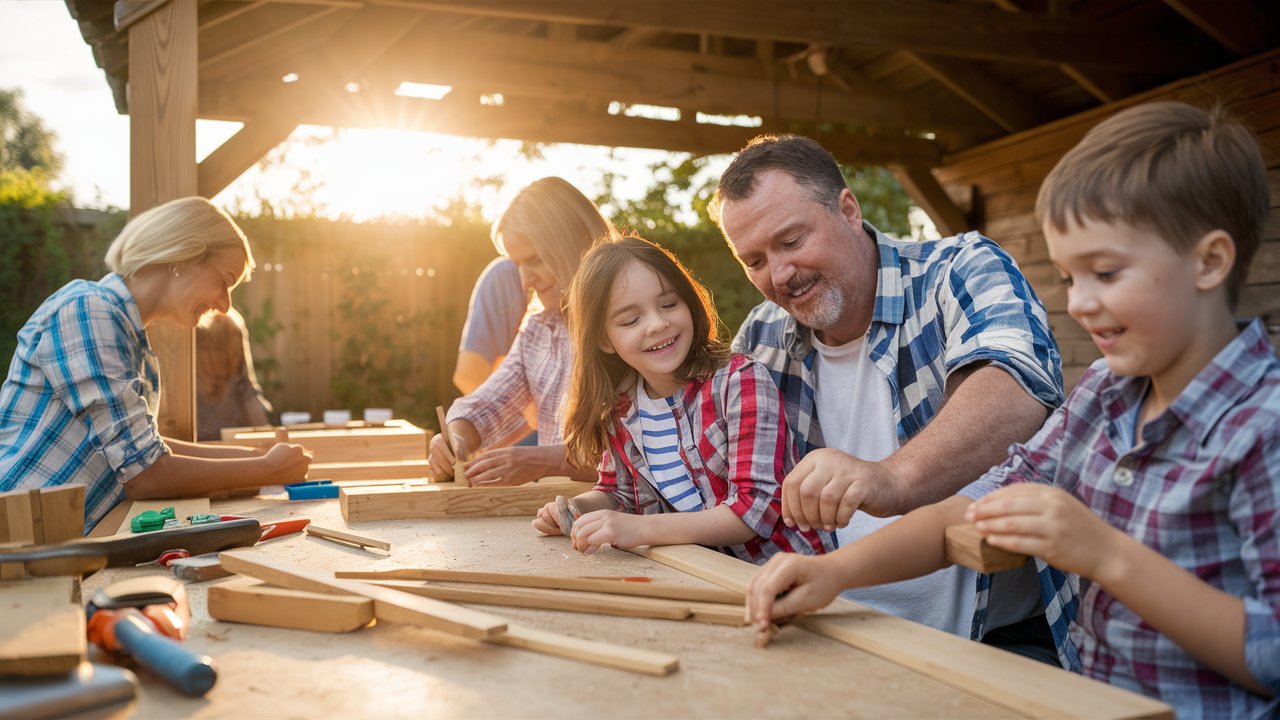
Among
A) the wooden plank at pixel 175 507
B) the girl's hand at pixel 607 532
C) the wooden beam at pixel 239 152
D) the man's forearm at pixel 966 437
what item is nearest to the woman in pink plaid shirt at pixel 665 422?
the girl's hand at pixel 607 532

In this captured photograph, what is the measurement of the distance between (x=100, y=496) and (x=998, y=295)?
2.61 meters

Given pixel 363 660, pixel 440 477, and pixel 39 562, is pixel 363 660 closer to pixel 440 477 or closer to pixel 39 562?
pixel 39 562

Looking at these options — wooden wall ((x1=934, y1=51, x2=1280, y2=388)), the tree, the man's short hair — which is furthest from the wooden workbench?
the tree

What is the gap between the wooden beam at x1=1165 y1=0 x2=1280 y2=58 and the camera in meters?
5.10

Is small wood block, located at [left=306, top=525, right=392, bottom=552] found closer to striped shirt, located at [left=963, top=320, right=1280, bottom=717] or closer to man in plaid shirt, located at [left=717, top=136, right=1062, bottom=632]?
man in plaid shirt, located at [left=717, top=136, right=1062, bottom=632]

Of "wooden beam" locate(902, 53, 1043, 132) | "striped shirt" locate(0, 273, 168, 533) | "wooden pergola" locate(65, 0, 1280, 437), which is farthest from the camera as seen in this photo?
"wooden beam" locate(902, 53, 1043, 132)

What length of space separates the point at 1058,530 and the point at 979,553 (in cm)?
12

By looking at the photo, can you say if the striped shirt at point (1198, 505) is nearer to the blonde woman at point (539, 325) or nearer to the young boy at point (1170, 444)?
the young boy at point (1170, 444)

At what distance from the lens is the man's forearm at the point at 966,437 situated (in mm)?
1789

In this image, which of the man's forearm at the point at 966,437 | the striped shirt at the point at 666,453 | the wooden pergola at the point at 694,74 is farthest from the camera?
the wooden pergola at the point at 694,74

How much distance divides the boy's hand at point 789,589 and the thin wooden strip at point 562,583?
0.16 meters

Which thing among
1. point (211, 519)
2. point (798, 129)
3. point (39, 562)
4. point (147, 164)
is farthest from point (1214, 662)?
point (798, 129)

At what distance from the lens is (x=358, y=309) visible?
358 inches

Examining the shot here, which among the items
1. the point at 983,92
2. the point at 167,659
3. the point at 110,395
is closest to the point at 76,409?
the point at 110,395
